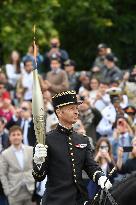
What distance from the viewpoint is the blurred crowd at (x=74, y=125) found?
15750 mm

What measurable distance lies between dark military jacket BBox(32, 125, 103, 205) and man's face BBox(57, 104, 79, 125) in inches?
7.4

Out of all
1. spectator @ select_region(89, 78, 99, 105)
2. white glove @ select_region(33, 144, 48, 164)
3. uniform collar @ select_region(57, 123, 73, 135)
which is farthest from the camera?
spectator @ select_region(89, 78, 99, 105)

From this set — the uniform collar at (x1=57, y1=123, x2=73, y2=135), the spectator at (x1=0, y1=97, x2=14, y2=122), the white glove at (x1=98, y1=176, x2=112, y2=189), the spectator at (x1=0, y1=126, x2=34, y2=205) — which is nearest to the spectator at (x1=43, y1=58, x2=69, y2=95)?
the spectator at (x1=0, y1=97, x2=14, y2=122)

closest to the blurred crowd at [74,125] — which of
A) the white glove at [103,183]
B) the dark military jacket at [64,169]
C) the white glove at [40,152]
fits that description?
the dark military jacket at [64,169]

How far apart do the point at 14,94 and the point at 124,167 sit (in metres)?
8.13

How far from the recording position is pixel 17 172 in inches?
625

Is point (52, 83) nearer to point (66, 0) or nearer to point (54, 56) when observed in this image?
point (54, 56)

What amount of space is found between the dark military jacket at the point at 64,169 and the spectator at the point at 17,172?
521 cm

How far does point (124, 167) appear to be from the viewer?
14758mm

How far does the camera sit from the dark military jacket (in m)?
10.5

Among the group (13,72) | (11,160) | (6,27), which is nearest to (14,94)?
(13,72)

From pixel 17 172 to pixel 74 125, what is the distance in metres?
1.41

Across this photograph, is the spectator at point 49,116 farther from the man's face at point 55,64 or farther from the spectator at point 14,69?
the spectator at point 14,69

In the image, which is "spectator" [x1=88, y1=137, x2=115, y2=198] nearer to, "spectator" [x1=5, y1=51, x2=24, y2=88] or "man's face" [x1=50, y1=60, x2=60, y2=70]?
"man's face" [x1=50, y1=60, x2=60, y2=70]
